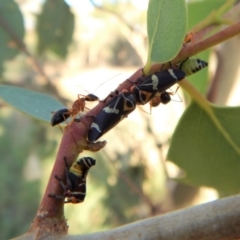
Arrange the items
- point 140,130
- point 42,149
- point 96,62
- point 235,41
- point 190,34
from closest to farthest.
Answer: point 190,34 → point 235,41 → point 42,149 → point 140,130 → point 96,62

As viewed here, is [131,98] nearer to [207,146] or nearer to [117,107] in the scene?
[117,107]

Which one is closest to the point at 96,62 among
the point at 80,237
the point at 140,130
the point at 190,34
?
the point at 140,130

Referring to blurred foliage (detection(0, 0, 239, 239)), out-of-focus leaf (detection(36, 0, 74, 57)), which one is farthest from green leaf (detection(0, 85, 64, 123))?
out-of-focus leaf (detection(36, 0, 74, 57))

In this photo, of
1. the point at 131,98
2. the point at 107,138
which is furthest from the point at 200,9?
the point at 107,138

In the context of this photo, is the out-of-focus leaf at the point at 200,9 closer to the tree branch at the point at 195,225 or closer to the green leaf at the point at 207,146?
the green leaf at the point at 207,146

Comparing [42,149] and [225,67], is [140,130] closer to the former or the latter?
[42,149]

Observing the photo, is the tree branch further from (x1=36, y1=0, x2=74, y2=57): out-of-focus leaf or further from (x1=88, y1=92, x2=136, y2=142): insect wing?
(x1=36, y1=0, x2=74, y2=57): out-of-focus leaf

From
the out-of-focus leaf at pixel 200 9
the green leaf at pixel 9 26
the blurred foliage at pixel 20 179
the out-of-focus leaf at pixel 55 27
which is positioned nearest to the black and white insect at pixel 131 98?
the out-of-focus leaf at pixel 200 9
